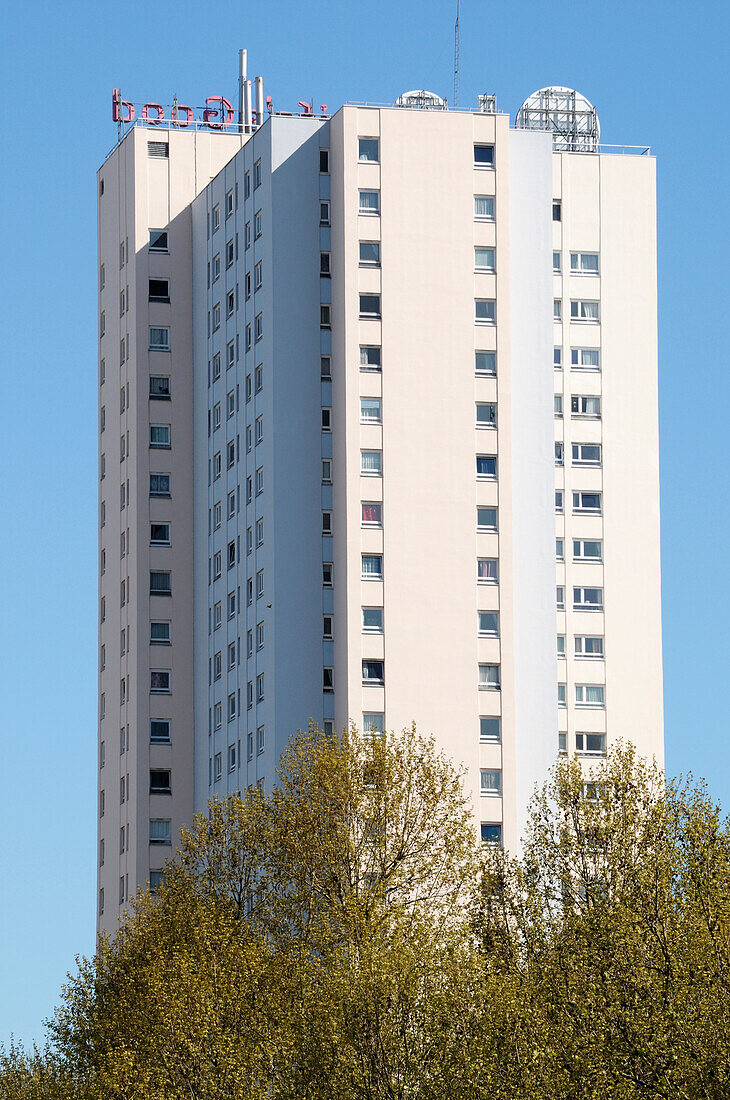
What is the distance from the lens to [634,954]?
7369cm

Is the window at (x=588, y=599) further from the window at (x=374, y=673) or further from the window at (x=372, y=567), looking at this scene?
the window at (x=374, y=673)

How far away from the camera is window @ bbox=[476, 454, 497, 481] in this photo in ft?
376

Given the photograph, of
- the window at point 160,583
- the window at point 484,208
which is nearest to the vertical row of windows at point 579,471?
the window at point 484,208

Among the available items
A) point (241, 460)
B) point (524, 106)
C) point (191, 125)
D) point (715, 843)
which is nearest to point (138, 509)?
point (241, 460)

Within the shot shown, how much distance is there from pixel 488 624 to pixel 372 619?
5762 mm

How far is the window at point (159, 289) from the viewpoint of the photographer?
136 metres

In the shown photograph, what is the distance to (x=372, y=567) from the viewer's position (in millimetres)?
113125

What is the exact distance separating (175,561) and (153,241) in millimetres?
18997

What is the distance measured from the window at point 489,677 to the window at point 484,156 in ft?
82.9

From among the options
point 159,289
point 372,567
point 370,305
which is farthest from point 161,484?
point 372,567

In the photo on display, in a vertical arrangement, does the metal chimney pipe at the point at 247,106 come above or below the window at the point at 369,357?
above

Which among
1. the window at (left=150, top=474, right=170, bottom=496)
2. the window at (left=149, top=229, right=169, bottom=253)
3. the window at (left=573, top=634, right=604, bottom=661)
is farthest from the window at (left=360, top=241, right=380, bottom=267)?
the window at (left=150, top=474, right=170, bottom=496)

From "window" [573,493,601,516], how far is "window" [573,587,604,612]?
4.31m

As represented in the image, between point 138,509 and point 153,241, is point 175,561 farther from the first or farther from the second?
point 153,241
